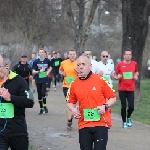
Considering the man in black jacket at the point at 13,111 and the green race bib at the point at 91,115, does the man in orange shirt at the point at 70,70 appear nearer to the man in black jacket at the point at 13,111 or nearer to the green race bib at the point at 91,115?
the green race bib at the point at 91,115

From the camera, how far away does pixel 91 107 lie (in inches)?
329

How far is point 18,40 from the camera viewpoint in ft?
106

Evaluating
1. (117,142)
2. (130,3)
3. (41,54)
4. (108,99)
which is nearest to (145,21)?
(130,3)

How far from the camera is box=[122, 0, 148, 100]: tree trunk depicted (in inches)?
924

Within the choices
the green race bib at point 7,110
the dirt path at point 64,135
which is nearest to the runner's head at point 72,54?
the dirt path at point 64,135

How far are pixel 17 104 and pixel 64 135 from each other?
604cm

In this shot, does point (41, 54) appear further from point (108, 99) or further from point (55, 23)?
point (55, 23)

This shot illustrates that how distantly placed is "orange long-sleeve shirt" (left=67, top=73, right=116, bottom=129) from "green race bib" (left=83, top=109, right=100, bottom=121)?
4 centimetres

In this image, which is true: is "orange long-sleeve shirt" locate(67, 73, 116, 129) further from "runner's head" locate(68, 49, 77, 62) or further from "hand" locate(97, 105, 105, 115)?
"runner's head" locate(68, 49, 77, 62)

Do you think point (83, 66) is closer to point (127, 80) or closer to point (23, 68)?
point (127, 80)

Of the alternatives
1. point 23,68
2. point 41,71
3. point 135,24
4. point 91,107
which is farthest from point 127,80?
point 135,24

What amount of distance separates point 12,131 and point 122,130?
23.7 ft

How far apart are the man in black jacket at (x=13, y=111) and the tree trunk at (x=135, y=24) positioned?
16.3 metres

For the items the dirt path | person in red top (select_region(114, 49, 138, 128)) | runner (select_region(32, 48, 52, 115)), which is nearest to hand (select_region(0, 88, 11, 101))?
the dirt path
